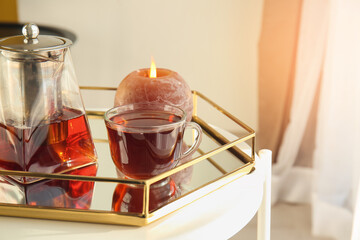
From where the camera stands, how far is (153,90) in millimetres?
502

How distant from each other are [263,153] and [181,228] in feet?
0.57

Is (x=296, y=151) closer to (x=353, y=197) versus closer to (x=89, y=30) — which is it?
(x=353, y=197)

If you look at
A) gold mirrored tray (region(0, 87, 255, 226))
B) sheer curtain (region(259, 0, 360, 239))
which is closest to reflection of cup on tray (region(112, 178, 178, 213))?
gold mirrored tray (region(0, 87, 255, 226))

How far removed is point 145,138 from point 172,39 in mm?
993

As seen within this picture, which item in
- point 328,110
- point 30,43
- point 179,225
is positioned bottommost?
point 328,110

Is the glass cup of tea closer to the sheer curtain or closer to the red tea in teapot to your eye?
the red tea in teapot

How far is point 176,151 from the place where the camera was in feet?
1.44

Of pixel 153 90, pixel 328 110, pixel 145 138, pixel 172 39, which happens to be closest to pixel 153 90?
pixel 153 90

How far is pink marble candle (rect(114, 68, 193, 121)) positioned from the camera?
19.8 inches

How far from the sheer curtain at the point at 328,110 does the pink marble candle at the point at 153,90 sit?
0.59 m

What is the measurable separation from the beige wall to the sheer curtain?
182 mm

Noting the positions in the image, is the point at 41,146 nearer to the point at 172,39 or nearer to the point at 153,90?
the point at 153,90

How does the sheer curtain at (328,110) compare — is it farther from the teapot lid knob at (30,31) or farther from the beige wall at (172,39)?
the teapot lid knob at (30,31)

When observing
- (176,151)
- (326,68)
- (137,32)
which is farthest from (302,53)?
(176,151)
